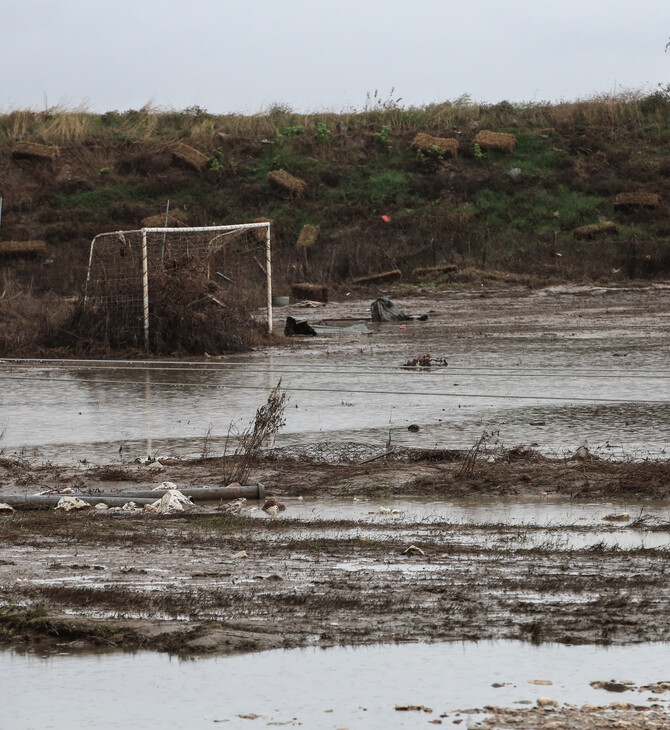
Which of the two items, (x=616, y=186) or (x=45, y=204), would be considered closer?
(x=616, y=186)

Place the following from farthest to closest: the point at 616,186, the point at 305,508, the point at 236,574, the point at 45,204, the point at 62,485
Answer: the point at 45,204, the point at 616,186, the point at 62,485, the point at 305,508, the point at 236,574

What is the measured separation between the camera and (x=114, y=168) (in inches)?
1772

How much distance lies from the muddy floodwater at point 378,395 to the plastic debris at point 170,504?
191 cm

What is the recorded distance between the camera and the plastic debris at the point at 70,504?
294 inches

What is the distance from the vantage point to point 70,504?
7.49 meters

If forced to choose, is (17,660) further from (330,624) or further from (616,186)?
(616,186)

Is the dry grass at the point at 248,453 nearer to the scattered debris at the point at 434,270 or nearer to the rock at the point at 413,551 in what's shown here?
the rock at the point at 413,551

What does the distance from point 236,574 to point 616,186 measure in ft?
121

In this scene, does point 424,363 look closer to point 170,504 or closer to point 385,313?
point 170,504

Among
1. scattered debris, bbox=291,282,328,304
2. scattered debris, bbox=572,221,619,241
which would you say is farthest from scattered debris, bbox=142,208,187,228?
scattered debris, bbox=572,221,619,241

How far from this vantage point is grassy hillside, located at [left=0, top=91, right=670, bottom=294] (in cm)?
3653

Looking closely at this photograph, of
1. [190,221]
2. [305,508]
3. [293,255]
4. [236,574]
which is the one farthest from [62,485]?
[190,221]

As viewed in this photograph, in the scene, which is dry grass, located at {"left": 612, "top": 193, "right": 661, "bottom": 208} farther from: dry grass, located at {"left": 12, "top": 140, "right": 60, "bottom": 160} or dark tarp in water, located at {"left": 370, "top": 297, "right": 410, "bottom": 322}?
dry grass, located at {"left": 12, "top": 140, "right": 60, "bottom": 160}

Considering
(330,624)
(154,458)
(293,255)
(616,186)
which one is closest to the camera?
(330,624)
